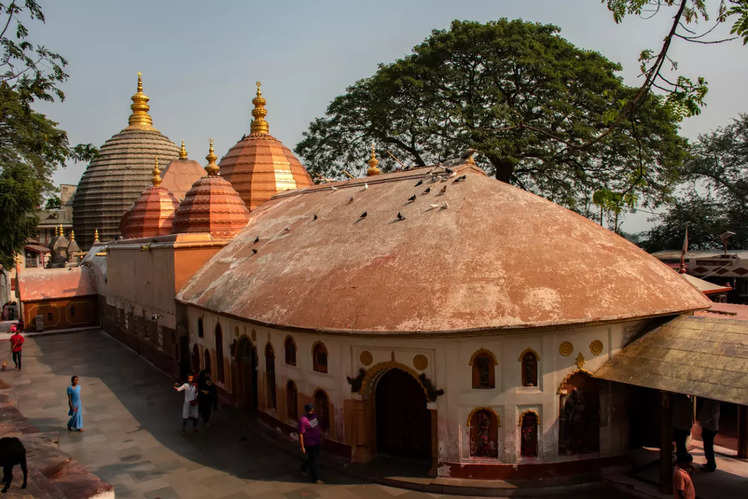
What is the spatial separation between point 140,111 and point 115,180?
8271 mm

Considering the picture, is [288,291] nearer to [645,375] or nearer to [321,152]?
[645,375]

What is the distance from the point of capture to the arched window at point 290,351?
553 inches

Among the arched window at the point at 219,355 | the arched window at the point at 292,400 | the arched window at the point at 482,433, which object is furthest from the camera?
the arched window at the point at 219,355

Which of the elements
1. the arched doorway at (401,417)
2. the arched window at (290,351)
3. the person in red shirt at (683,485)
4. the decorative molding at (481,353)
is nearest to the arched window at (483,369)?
the decorative molding at (481,353)

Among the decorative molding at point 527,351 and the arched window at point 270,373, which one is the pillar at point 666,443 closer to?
the decorative molding at point 527,351

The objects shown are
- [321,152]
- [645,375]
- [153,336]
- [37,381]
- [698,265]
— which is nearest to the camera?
[645,375]

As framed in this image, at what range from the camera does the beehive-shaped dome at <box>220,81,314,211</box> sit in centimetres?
2955

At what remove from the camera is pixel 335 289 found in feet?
44.7

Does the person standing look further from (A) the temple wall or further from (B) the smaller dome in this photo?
(B) the smaller dome

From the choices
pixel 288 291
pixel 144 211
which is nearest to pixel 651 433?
pixel 288 291

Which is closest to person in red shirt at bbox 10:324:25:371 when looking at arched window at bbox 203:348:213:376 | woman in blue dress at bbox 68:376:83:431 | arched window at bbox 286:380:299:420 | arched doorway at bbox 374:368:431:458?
arched window at bbox 203:348:213:376

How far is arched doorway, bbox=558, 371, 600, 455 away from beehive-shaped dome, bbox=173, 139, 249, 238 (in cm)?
1562

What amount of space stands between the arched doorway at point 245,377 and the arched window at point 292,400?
291cm

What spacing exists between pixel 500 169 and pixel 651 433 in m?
20.9
